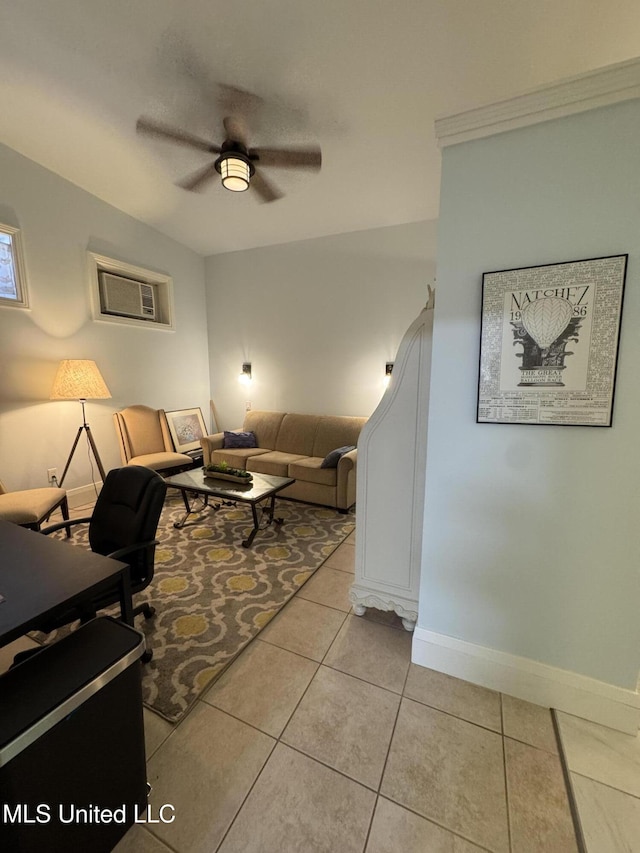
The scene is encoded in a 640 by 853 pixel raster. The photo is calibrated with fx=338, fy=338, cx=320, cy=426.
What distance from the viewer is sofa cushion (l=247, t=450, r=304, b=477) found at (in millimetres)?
3820

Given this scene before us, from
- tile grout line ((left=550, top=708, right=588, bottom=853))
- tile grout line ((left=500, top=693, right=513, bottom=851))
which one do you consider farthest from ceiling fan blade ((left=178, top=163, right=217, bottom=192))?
tile grout line ((left=550, top=708, right=588, bottom=853))

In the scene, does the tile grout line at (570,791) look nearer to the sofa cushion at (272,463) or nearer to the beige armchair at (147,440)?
the sofa cushion at (272,463)

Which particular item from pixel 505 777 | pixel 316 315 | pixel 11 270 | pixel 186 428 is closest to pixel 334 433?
pixel 316 315

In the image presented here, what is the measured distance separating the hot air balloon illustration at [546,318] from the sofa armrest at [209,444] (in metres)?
3.81

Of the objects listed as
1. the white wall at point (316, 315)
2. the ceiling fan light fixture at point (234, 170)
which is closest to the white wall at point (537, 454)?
the ceiling fan light fixture at point (234, 170)

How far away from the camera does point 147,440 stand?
4.20 metres

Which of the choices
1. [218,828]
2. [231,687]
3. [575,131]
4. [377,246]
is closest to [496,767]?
[218,828]

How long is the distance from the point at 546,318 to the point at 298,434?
3.33 meters

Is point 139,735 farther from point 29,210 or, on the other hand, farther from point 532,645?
point 29,210

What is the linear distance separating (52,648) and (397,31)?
10.3ft

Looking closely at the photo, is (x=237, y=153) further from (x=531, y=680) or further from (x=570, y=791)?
(x=570, y=791)

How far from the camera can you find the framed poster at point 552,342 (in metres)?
1.22

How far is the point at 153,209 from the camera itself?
388cm

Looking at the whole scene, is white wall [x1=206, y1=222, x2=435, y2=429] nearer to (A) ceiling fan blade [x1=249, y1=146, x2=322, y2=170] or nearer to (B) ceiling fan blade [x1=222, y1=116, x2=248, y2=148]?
(A) ceiling fan blade [x1=249, y1=146, x2=322, y2=170]
